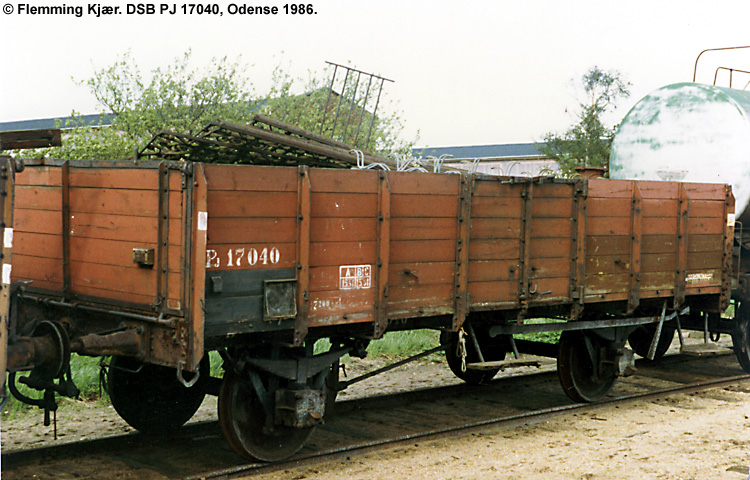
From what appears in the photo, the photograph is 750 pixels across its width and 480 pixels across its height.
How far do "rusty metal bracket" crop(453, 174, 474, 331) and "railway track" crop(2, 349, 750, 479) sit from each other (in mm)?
1285

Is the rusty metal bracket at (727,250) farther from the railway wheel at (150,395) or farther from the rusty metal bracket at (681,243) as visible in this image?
the railway wheel at (150,395)

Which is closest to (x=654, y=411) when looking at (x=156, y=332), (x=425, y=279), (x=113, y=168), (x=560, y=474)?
(x=560, y=474)

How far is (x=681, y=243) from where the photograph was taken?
9.50 metres

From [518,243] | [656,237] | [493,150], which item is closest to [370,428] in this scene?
[518,243]

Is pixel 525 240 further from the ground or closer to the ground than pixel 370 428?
further from the ground

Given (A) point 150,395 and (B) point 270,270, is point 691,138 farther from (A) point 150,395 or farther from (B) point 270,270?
(A) point 150,395

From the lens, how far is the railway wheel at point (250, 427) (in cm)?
638

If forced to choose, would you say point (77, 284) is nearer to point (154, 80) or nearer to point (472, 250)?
point (472, 250)

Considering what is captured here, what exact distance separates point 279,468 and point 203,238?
7.21 ft

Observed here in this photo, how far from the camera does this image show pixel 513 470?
6.63 m

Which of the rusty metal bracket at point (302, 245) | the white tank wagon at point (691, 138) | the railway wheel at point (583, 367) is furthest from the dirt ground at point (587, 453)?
the white tank wagon at point (691, 138)

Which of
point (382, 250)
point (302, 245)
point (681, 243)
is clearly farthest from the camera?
point (681, 243)

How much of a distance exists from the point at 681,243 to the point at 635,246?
941 millimetres

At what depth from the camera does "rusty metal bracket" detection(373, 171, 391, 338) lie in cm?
662
